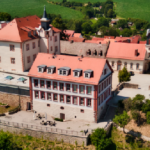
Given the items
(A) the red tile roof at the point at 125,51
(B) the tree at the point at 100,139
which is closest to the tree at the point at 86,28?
(A) the red tile roof at the point at 125,51

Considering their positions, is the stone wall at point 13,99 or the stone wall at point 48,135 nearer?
the stone wall at point 48,135

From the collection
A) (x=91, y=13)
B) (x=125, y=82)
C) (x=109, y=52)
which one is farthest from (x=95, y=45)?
(x=91, y=13)

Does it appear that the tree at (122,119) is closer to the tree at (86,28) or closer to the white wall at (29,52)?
the white wall at (29,52)

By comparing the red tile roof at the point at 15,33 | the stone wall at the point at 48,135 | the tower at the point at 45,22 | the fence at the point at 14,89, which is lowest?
the stone wall at the point at 48,135

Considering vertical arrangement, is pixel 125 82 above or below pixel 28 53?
below

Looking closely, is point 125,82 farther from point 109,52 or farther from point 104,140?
point 104,140

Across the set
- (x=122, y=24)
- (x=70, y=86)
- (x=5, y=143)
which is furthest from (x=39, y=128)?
(x=122, y=24)

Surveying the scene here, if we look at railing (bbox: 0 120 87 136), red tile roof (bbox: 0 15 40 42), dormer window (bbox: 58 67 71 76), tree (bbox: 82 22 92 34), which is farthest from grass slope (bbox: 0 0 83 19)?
→ railing (bbox: 0 120 87 136)
